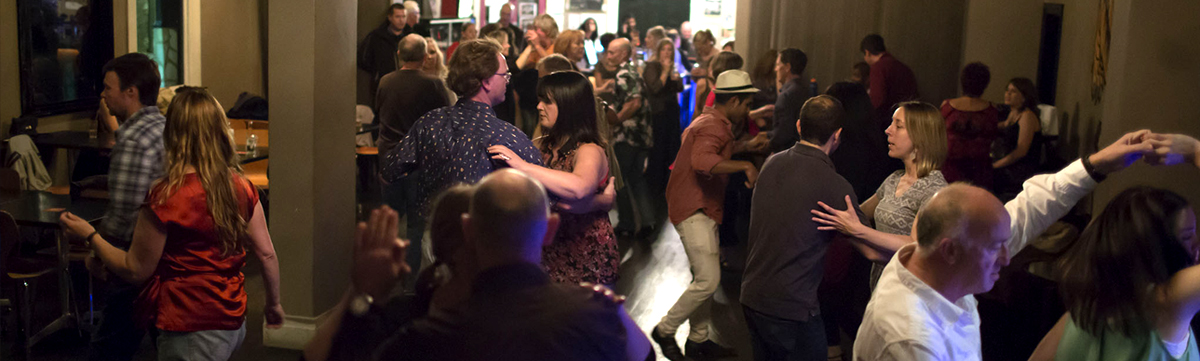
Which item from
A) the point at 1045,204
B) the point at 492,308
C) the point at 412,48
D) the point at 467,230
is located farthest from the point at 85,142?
the point at 1045,204

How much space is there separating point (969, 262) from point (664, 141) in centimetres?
641

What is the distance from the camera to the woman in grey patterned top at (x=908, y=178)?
312cm

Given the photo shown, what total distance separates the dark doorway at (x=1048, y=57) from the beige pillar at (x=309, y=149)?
546 centimetres

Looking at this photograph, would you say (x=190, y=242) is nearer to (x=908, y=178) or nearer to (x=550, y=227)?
(x=550, y=227)

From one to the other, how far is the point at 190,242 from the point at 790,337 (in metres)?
1.88

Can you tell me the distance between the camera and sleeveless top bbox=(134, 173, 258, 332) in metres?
2.70

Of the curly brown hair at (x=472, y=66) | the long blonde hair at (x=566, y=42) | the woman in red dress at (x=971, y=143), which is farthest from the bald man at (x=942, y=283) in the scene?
the long blonde hair at (x=566, y=42)

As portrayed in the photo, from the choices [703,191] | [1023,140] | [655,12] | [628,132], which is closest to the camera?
[703,191]

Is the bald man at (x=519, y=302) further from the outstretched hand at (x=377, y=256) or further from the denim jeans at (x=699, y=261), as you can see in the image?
the denim jeans at (x=699, y=261)

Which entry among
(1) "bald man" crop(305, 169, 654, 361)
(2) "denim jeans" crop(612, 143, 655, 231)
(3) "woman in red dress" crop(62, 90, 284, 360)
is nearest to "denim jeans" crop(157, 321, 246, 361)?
(3) "woman in red dress" crop(62, 90, 284, 360)

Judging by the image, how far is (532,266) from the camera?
5.24ft

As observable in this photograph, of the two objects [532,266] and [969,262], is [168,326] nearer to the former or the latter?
[532,266]

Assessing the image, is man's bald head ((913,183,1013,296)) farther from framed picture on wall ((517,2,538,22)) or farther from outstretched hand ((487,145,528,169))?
framed picture on wall ((517,2,538,22))

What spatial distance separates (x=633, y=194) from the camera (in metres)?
7.64
